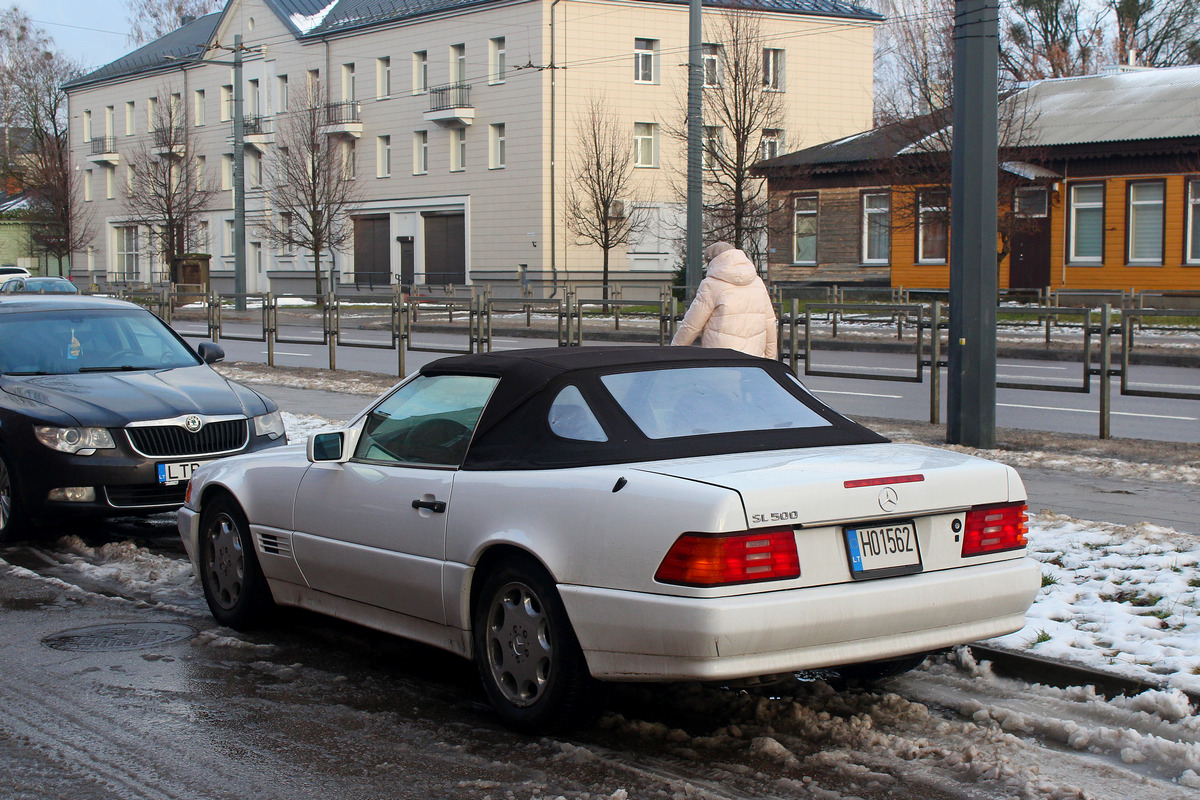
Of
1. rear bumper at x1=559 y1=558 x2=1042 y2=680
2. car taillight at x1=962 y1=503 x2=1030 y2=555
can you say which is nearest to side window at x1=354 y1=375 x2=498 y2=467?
rear bumper at x1=559 y1=558 x2=1042 y2=680

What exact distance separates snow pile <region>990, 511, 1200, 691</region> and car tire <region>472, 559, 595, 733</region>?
1.97 metres

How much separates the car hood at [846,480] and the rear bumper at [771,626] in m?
0.25

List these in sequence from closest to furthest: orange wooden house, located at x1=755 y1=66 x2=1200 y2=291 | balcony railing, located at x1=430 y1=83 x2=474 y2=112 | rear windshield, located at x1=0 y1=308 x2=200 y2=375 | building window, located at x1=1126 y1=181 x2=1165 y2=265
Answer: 1. rear windshield, located at x1=0 y1=308 x2=200 y2=375
2. orange wooden house, located at x1=755 y1=66 x2=1200 y2=291
3. building window, located at x1=1126 y1=181 x2=1165 y2=265
4. balcony railing, located at x1=430 y1=83 x2=474 y2=112

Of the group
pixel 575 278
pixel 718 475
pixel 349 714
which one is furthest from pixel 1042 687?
pixel 575 278

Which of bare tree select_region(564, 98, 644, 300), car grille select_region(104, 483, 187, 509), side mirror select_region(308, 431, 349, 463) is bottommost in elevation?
car grille select_region(104, 483, 187, 509)

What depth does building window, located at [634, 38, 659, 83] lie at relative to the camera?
52.4 m

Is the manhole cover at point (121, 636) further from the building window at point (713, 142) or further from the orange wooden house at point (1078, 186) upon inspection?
the building window at point (713, 142)

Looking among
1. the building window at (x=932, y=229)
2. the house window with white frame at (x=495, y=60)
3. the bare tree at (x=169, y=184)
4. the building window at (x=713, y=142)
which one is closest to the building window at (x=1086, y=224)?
the building window at (x=932, y=229)

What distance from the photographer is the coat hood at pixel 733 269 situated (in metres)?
9.19

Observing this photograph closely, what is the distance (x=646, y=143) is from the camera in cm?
5344

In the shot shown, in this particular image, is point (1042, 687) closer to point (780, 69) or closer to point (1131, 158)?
point (1131, 158)

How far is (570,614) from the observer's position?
14.9 feet

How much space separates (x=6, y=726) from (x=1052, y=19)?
57.8 meters

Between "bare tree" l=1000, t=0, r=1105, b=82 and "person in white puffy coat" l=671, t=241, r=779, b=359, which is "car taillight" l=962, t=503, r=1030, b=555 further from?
"bare tree" l=1000, t=0, r=1105, b=82
